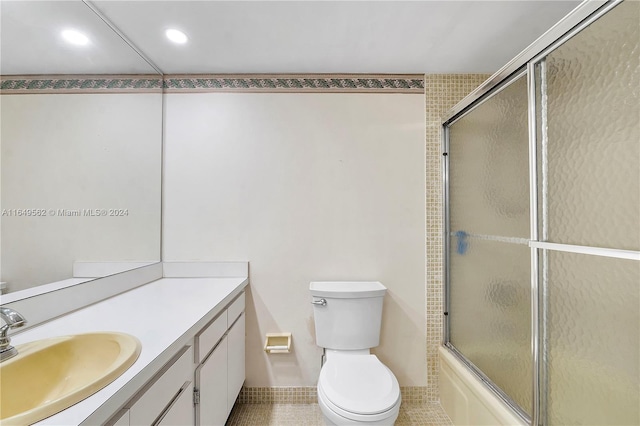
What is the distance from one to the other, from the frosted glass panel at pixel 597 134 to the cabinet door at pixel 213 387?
1.52 meters

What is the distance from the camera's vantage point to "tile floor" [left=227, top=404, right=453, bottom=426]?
1.69 meters

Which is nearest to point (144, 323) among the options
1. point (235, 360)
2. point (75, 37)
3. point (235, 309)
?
point (235, 309)

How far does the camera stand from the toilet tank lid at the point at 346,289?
5.57 ft

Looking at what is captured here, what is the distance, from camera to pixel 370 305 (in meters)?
1.74

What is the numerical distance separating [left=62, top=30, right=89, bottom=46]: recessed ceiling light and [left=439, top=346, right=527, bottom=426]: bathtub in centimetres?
256

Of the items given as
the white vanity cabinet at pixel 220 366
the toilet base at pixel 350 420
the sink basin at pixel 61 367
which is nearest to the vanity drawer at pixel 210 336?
the white vanity cabinet at pixel 220 366

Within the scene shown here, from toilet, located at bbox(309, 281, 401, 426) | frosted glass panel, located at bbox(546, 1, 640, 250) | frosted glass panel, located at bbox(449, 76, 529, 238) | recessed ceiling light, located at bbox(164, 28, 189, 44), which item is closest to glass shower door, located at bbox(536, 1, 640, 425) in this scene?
frosted glass panel, located at bbox(546, 1, 640, 250)

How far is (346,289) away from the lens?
174 centimetres

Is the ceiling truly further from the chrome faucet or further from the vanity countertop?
the vanity countertop

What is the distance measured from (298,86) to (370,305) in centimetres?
151

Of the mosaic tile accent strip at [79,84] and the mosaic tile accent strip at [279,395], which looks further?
the mosaic tile accent strip at [279,395]

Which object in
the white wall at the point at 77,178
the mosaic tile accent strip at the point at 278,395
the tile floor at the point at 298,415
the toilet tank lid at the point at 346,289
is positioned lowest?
the tile floor at the point at 298,415

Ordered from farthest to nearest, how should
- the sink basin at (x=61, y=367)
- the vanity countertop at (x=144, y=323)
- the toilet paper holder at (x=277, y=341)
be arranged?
the toilet paper holder at (x=277, y=341), the sink basin at (x=61, y=367), the vanity countertop at (x=144, y=323)

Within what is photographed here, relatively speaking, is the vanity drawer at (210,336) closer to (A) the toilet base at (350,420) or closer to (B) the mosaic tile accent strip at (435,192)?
(A) the toilet base at (350,420)
